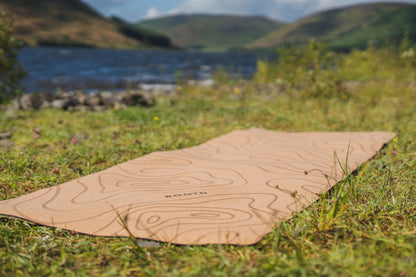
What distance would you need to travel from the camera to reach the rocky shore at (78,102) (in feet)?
18.4

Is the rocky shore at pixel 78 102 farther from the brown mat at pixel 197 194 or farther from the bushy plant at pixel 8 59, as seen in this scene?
the brown mat at pixel 197 194

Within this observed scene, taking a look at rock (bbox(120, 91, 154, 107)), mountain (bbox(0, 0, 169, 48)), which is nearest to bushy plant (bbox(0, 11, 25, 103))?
rock (bbox(120, 91, 154, 107))

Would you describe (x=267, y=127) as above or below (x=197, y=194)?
above

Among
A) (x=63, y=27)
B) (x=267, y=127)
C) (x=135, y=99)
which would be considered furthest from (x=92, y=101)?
(x=63, y=27)

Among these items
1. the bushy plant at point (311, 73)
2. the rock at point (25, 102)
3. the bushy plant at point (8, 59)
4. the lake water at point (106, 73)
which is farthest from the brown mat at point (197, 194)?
the lake water at point (106, 73)

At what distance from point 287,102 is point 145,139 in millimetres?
3002

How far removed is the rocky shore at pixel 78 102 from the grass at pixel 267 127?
35 cm

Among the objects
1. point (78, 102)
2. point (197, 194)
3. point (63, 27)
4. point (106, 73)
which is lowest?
→ point (197, 194)

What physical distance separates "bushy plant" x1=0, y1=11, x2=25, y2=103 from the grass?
1.36 feet

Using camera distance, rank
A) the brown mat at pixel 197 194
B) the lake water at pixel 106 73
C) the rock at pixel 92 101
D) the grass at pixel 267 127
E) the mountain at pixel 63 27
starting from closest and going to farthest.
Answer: the grass at pixel 267 127
the brown mat at pixel 197 194
the rock at pixel 92 101
the lake water at pixel 106 73
the mountain at pixel 63 27

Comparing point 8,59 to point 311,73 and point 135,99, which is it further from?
point 311,73

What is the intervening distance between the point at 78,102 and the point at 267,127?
11.2ft

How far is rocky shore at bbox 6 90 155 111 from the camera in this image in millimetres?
5609

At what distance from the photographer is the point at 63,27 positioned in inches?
3342
